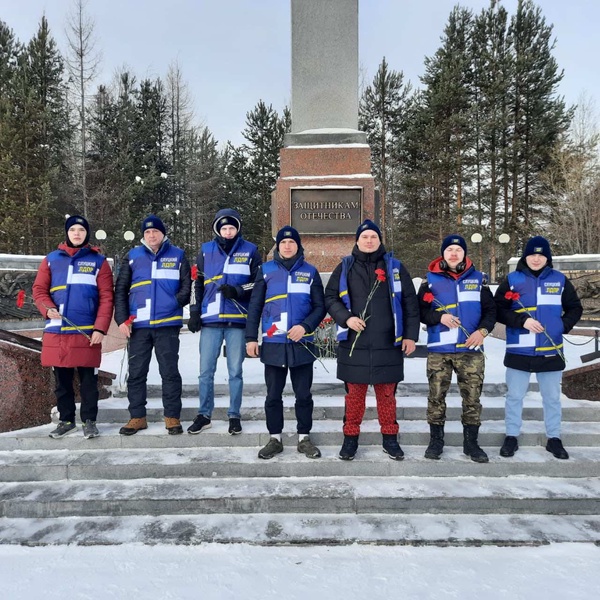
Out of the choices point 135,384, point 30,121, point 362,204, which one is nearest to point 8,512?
point 135,384

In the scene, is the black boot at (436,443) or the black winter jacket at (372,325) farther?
the black boot at (436,443)

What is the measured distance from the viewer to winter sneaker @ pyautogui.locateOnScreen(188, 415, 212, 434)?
380 centimetres

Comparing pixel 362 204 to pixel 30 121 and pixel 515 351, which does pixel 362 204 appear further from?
pixel 30 121

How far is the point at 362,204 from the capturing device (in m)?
6.69

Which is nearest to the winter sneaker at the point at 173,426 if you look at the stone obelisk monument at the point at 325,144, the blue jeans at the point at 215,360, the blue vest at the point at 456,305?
the blue jeans at the point at 215,360

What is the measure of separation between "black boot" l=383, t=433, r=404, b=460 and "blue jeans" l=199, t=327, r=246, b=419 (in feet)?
4.13

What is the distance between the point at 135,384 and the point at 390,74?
990 inches

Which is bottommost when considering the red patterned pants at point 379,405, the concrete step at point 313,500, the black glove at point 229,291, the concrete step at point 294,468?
the concrete step at point 313,500

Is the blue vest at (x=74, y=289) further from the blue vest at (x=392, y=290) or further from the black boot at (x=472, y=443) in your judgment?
the black boot at (x=472, y=443)

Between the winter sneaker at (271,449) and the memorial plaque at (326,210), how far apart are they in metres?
3.85

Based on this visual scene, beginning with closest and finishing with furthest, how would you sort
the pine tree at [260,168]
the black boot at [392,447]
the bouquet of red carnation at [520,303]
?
the black boot at [392,447]
the bouquet of red carnation at [520,303]
the pine tree at [260,168]

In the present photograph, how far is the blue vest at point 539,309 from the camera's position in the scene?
354 centimetres

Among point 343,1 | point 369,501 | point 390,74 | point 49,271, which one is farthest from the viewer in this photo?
point 390,74

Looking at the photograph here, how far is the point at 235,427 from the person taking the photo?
378cm
